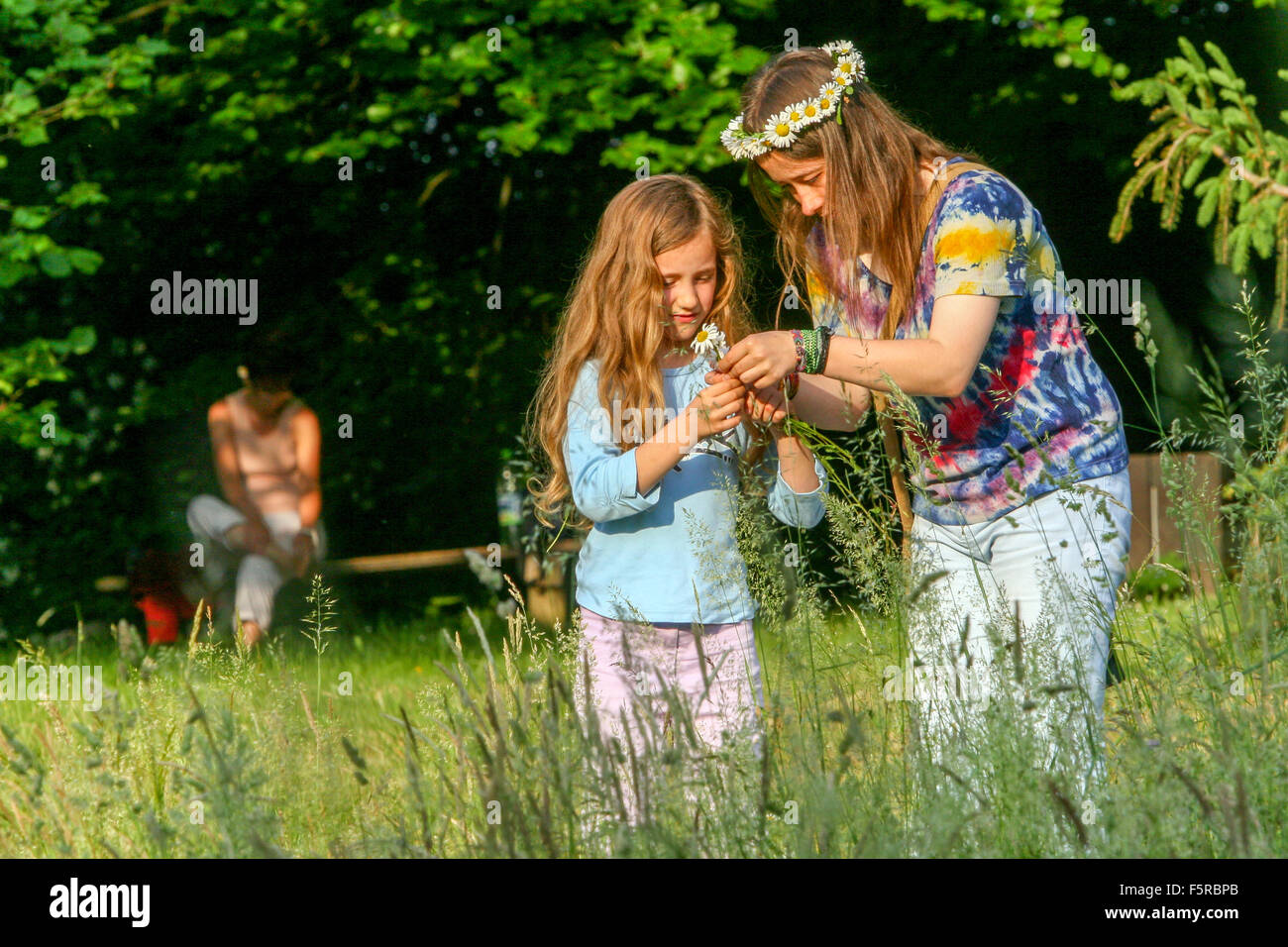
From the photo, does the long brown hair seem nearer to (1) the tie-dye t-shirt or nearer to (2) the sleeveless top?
(1) the tie-dye t-shirt

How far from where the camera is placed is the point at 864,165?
2619 mm

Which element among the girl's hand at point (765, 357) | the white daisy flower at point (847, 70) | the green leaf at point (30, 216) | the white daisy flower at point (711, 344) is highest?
the green leaf at point (30, 216)

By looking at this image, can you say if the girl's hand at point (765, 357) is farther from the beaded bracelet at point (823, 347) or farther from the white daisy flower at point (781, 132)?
the white daisy flower at point (781, 132)

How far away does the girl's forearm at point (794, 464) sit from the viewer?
9.52 ft

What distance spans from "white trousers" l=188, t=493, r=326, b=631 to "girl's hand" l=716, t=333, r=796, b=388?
13.6 ft

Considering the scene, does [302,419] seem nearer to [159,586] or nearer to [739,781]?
[159,586]

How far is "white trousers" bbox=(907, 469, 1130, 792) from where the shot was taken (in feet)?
6.48

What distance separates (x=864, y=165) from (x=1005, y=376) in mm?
520

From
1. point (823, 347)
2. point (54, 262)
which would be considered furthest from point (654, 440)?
point (54, 262)

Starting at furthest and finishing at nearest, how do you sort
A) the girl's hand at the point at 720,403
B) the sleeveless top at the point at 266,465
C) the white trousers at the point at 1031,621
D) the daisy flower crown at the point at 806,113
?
1. the sleeveless top at the point at 266,465
2. the daisy flower crown at the point at 806,113
3. the girl's hand at the point at 720,403
4. the white trousers at the point at 1031,621

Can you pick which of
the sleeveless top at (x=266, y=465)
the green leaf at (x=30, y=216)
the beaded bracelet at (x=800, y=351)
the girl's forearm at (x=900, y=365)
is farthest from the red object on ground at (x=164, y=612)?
the girl's forearm at (x=900, y=365)

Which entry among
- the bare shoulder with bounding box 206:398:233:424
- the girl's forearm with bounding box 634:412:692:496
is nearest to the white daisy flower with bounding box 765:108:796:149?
the girl's forearm with bounding box 634:412:692:496
